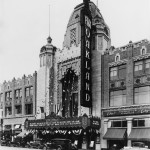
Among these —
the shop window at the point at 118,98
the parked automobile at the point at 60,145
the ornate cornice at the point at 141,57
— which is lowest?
the parked automobile at the point at 60,145

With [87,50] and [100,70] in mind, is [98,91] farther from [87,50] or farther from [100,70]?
[87,50]

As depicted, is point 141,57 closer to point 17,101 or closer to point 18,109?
point 17,101

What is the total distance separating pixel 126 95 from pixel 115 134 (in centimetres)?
423

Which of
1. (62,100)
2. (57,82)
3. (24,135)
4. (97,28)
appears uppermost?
(97,28)

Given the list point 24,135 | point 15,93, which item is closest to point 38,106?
point 24,135

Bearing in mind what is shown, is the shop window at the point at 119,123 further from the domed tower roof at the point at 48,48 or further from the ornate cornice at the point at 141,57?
the domed tower roof at the point at 48,48

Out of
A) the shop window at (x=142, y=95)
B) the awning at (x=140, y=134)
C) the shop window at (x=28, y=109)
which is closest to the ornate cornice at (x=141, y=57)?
the shop window at (x=142, y=95)

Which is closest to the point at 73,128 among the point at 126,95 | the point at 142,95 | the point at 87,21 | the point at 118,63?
the point at 126,95

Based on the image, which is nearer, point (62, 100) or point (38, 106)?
point (62, 100)

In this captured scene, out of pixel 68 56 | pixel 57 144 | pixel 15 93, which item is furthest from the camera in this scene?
pixel 15 93

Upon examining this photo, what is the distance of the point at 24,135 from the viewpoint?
37.8m

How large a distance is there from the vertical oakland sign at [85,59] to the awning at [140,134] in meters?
5.94

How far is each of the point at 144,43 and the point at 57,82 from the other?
1310 cm

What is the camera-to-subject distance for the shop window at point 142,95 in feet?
90.2
